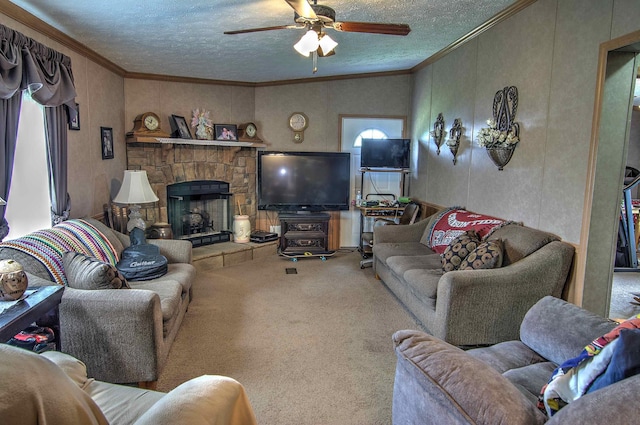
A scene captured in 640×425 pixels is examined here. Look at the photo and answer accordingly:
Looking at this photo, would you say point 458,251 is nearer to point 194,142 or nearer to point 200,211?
point 194,142

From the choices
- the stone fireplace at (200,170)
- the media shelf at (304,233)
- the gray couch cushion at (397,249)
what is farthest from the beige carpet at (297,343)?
the stone fireplace at (200,170)

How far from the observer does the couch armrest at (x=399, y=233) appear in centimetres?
473

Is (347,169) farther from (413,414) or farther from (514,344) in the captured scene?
(413,414)

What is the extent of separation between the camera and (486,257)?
3006mm

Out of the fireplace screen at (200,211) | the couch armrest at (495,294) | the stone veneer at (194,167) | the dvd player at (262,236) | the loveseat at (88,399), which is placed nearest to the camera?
the loveseat at (88,399)

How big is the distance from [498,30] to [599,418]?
12.0ft

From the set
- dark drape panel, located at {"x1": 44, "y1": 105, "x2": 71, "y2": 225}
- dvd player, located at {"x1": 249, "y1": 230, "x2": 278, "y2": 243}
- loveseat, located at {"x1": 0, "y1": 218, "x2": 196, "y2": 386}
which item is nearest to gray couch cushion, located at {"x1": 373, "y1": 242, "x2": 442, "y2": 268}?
dvd player, located at {"x1": 249, "y1": 230, "x2": 278, "y2": 243}

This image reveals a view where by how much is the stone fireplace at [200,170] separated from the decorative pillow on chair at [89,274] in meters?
2.55

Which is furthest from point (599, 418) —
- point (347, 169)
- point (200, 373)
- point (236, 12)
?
point (347, 169)

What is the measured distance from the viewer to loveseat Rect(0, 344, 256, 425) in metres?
0.91

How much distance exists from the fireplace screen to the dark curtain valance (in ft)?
7.03

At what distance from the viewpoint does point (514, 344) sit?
2166 mm

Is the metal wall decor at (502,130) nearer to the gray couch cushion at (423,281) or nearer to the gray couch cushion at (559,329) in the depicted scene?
the gray couch cushion at (423,281)

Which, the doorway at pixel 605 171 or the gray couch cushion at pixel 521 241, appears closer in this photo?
the doorway at pixel 605 171
